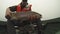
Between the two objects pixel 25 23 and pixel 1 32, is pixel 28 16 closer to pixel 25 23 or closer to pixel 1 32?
pixel 25 23

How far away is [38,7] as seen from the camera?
280cm

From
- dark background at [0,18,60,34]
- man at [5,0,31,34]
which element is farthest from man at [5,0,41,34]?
dark background at [0,18,60,34]

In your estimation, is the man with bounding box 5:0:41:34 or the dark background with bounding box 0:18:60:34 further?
the dark background with bounding box 0:18:60:34

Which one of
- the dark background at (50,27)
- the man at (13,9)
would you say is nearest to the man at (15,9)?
the man at (13,9)

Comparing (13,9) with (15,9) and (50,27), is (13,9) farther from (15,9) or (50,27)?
(50,27)

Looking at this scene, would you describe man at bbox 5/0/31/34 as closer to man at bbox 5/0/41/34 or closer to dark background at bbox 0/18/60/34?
man at bbox 5/0/41/34

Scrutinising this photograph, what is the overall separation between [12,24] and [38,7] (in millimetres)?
1556

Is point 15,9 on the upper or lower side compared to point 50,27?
upper

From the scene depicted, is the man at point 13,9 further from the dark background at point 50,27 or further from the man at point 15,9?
the dark background at point 50,27

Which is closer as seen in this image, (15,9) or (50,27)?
Answer: (15,9)

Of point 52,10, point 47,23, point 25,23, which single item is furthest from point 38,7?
point 25,23

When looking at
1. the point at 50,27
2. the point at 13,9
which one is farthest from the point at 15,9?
the point at 50,27

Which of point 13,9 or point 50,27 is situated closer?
point 13,9

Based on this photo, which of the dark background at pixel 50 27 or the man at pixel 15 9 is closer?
the man at pixel 15 9
